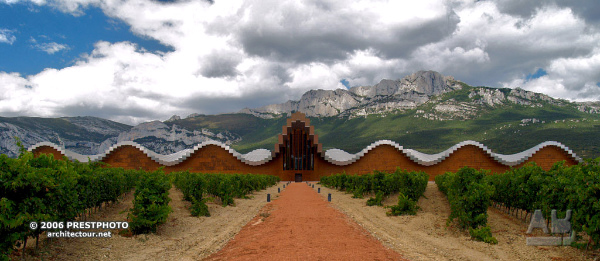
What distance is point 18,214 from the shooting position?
567 cm

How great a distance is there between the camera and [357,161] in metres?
45.4

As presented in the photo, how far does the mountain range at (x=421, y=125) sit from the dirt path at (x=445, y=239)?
67.6m

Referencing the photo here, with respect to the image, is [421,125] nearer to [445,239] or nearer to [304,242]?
[445,239]

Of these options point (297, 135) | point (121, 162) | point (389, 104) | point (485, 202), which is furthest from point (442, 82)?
point (485, 202)

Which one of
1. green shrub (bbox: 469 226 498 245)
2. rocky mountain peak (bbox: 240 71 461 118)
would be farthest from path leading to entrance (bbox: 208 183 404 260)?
rocky mountain peak (bbox: 240 71 461 118)

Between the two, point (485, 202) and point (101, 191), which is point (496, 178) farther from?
point (101, 191)

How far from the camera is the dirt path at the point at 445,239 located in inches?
320

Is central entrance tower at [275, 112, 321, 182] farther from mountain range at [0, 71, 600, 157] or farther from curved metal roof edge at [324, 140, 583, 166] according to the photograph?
mountain range at [0, 71, 600, 157]

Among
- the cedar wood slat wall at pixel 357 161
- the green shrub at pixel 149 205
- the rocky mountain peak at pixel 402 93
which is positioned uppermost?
the rocky mountain peak at pixel 402 93

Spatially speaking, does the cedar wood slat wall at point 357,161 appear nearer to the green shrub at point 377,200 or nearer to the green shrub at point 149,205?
the green shrub at point 377,200

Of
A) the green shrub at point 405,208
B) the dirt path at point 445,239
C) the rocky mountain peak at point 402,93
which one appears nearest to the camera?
the dirt path at point 445,239

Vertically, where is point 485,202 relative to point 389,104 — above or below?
below

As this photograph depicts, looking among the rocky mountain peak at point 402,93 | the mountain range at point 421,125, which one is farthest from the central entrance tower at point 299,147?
the rocky mountain peak at point 402,93

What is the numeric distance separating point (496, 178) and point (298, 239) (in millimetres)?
10467
